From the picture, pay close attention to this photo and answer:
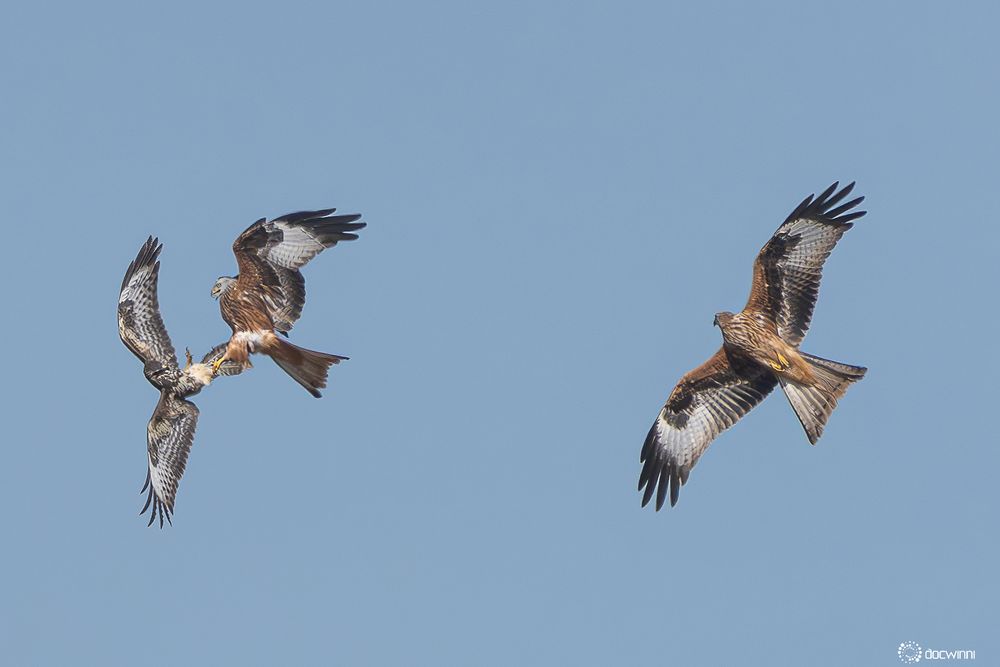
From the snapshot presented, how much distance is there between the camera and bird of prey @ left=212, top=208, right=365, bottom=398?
2091 cm

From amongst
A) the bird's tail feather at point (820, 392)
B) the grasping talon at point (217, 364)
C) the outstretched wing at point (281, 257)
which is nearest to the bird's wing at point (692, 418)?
the bird's tail feather at point (820, 392)

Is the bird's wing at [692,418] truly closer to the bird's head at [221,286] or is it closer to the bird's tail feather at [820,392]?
the bird's tail feather at [820,392]

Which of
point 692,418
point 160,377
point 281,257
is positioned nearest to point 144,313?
point 160,377

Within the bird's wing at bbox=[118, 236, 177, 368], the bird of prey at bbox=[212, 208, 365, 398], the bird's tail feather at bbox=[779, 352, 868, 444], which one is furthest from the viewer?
the bird's wing at bbox=[118, 236, 177, 368]

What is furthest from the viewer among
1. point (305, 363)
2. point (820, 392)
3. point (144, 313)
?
point (144, 313)

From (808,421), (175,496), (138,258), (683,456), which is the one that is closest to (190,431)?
(175,496)

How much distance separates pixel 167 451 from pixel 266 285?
211 centimetres

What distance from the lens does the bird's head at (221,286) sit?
21125 mm

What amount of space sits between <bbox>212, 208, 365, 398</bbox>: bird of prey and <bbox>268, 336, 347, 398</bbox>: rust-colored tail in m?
0.06

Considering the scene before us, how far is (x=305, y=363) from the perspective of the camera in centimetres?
2036

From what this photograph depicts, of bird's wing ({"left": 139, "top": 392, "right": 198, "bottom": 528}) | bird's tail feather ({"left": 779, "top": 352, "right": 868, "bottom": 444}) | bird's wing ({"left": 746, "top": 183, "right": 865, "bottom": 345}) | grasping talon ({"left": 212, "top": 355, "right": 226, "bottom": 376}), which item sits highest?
bird's wing ({"left": 746, "top": 183, "right": 865, "bottom": 345})

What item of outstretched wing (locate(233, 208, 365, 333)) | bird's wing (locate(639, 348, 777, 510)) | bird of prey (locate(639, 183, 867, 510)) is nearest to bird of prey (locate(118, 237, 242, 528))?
outstretched wing (locate(233, 208, 365, 333))

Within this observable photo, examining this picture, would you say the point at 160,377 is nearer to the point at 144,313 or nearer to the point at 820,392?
the point at 144,313

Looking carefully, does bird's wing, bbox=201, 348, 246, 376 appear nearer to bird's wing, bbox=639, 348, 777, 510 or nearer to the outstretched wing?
the outstretched wing
